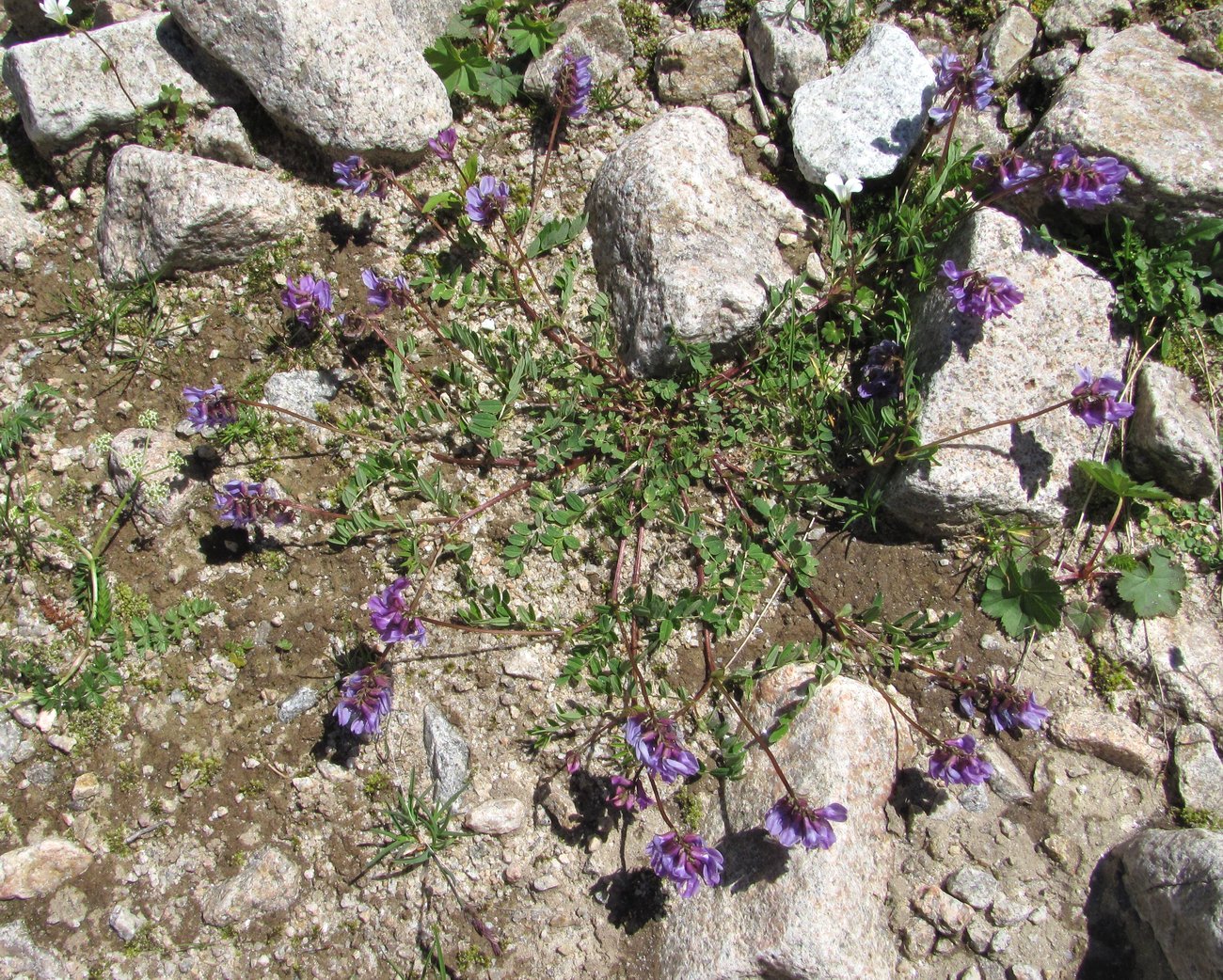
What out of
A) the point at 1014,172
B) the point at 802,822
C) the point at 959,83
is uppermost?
the point at 959,83

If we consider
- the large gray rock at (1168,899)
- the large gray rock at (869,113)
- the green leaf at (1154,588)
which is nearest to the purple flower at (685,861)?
the large gray rock at (1168,899)

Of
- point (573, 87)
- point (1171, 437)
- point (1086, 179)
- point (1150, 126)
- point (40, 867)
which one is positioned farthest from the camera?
point (573, 87)

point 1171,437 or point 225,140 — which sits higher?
point 225,140

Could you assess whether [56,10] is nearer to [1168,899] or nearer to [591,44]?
[591,44]

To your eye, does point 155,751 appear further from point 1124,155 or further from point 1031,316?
point 1124,155

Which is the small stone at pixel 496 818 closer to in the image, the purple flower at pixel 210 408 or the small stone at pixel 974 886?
the small stone at pixel 974 886

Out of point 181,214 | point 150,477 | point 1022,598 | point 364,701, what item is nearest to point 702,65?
point 181,214

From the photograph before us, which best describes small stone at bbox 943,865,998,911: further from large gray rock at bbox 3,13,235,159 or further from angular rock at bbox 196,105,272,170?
large gray rock at bbox 3,13,235,159
